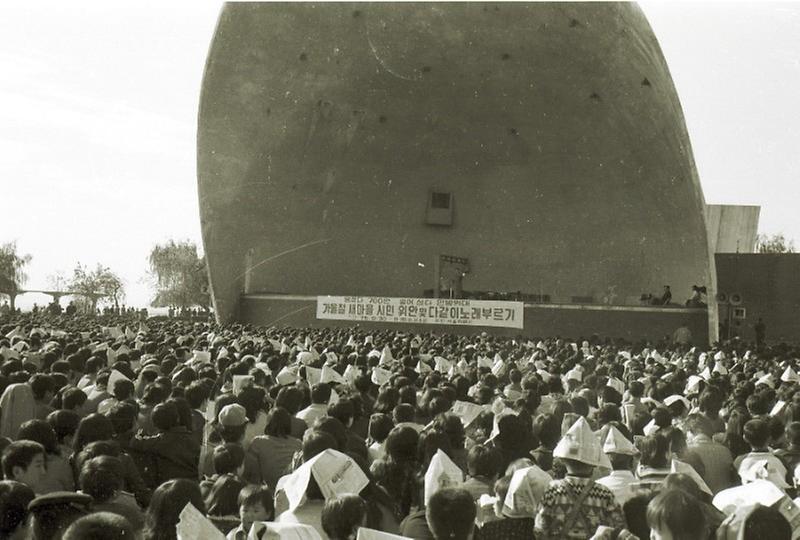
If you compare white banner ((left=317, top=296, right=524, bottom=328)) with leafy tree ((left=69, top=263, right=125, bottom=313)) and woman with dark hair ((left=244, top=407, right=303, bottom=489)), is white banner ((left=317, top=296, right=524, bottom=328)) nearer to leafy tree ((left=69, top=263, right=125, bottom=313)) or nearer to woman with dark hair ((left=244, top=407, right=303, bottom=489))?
woman with dark hair ((left=244, top=407, right=303, bottom=489))

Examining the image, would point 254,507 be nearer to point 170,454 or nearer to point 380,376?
point 170,454

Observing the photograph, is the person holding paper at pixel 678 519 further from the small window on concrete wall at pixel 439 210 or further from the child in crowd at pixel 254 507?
the small window on concrete wall at pixel 439 210

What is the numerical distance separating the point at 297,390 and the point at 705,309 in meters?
26.2

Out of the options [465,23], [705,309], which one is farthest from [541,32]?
[705,309]

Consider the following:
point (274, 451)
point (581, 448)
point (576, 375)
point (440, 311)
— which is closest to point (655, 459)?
point (581, 448)

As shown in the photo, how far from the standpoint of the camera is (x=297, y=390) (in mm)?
7086

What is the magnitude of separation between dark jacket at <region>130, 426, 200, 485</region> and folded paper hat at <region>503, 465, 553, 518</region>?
8.22 ft

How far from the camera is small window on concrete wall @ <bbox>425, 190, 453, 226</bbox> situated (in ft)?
124

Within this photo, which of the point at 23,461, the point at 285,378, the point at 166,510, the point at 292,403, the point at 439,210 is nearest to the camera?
the point at 166,510

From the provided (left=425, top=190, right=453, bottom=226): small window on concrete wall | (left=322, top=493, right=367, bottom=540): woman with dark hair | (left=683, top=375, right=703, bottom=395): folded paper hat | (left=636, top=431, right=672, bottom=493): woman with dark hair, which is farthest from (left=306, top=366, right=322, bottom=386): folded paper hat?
(left=425, top=190, right=453, bottom=226): small window on concrete wall

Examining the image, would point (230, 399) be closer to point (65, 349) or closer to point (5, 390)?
point (5, 390)

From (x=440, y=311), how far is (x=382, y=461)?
77.5ft

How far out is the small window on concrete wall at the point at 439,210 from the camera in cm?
3778

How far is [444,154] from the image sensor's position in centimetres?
3716
